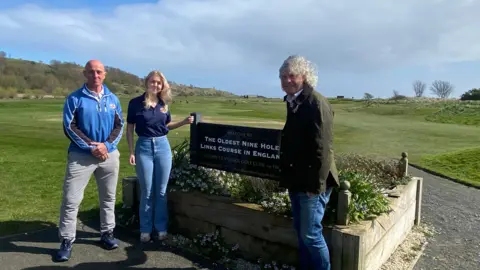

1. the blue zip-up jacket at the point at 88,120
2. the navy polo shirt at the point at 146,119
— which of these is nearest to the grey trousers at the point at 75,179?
the blue zip-up jacket at the point at 88,120

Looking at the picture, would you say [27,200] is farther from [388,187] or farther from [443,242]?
[443,242]

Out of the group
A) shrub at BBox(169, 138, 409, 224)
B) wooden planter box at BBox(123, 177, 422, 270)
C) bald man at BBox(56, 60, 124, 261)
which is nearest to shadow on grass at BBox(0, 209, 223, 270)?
bald man at BBox(56, 60, 124, 261)

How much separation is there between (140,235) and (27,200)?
9.37ft

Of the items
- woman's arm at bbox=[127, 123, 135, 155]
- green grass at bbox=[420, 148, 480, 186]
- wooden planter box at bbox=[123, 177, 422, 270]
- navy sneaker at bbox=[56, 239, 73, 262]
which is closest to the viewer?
wooden planter box at bbox=[123, 177, 422, 270]

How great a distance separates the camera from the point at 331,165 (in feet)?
12.4

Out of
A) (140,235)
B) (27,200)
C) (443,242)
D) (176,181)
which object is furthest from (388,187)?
(27,200)

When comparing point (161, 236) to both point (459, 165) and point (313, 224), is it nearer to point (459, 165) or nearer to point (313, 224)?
point (313, 224)

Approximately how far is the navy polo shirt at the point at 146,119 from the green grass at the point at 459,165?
8.29 m

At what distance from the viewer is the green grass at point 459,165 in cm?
1133

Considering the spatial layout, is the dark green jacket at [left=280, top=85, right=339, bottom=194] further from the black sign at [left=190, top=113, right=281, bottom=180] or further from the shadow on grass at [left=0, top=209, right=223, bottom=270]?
the shadow on grass at [left=0, top=209, right=223, bottom=270]

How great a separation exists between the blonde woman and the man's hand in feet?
1.54

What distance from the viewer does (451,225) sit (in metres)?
6.68

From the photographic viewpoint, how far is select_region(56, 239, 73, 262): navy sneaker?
4660 millimetres

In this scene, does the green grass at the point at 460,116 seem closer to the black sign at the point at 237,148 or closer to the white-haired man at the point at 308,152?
the black sign at the point at 237,148
